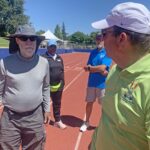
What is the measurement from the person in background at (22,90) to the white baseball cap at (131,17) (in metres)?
2.14

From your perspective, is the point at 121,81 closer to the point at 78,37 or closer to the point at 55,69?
the point at 55,69

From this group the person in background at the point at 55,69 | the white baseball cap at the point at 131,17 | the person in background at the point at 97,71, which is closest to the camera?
the white baseball cap at the point at 131,17

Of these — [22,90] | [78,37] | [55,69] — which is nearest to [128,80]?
[22,90]

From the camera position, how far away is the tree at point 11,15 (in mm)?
81875

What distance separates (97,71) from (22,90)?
3156 millimetres

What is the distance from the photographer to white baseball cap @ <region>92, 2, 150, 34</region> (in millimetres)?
2215

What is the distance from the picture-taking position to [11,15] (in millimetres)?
84750

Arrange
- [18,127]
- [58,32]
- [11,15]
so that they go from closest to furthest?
[18,127], [11,15], [58,32]

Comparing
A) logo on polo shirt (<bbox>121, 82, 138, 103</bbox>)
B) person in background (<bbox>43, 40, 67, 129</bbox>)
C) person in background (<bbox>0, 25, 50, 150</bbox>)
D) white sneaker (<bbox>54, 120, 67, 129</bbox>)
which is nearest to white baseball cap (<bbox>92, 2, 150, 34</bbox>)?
logo on polo shirt (<bbox>121, 82, 138, 103</bbox>)

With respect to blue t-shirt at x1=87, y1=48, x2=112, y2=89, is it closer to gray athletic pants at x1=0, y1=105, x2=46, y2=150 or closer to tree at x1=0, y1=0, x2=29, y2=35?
gray athletic pants at x1=0, y1=105, x2=46, y2=150

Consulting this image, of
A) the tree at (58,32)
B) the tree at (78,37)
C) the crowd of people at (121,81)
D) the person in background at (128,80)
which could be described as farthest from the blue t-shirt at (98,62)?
the tree at (58,32)

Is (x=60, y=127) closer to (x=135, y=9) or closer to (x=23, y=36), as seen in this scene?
(x=23, y=36)

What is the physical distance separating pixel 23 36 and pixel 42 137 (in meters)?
1.24

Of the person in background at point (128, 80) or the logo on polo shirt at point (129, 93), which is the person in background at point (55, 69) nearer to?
the person in background at point (128, 80)
